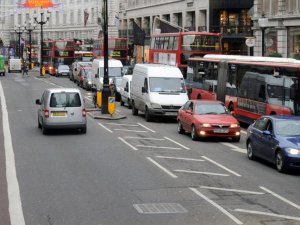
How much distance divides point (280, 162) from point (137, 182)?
3.87 meters

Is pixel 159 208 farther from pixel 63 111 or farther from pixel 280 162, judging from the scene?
pixel 63 111

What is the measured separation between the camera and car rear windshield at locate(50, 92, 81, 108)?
2423 cm

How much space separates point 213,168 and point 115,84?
25.0 metres

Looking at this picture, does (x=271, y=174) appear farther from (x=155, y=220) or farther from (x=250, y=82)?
(x=250, y=82)

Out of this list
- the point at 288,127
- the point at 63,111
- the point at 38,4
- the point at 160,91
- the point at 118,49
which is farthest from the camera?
the point at 38,4

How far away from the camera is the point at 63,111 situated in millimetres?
24141

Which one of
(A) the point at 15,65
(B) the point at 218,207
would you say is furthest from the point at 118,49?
(B) the point at 218,207

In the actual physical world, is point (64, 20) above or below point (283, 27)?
above

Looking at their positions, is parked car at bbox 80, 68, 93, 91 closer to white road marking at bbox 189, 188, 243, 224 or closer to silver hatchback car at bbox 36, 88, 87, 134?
silver hatchback car at bbox 36, 88, 87, 134

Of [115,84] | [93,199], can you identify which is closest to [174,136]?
[93,199]

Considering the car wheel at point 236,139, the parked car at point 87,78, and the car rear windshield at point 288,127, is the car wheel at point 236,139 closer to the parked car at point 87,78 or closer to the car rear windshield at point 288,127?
the car rear windshield at point 288,127

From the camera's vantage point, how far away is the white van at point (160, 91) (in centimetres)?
2927

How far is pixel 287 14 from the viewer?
1774 inches

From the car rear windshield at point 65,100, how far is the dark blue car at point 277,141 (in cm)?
749
